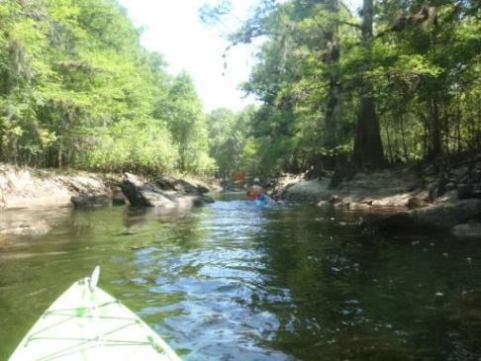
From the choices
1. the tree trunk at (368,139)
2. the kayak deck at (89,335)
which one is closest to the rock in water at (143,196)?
the tree trunk at (368,139)

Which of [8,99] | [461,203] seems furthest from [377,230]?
[8,99]

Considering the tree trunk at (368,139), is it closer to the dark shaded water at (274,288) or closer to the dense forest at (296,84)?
the dense forest at (296,84)

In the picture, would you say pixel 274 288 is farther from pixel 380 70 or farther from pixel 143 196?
pixel 143 196

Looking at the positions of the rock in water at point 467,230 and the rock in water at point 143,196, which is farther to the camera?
the rock in water at point 143,196

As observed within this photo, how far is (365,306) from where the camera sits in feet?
20.5

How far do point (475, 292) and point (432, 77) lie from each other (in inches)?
442

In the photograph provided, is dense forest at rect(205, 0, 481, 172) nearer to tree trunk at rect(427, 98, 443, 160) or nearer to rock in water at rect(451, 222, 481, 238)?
tree trunk at rect(427, 98, 443, 160)

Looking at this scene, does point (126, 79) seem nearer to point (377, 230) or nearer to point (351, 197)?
point (351, 197)

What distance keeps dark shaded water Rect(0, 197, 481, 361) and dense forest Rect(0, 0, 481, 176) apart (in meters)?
6.84

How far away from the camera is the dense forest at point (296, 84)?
16938mm

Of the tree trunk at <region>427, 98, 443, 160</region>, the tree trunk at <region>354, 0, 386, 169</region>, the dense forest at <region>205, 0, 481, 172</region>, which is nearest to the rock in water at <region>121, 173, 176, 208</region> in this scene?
the dense forest at <region>205, 0, 481, 172</region>

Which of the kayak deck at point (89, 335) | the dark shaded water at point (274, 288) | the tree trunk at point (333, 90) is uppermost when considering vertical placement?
the tree trunk at point (333, 90)

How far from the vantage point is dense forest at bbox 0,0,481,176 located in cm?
1694

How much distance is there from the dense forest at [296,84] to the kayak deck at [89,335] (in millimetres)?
12718
